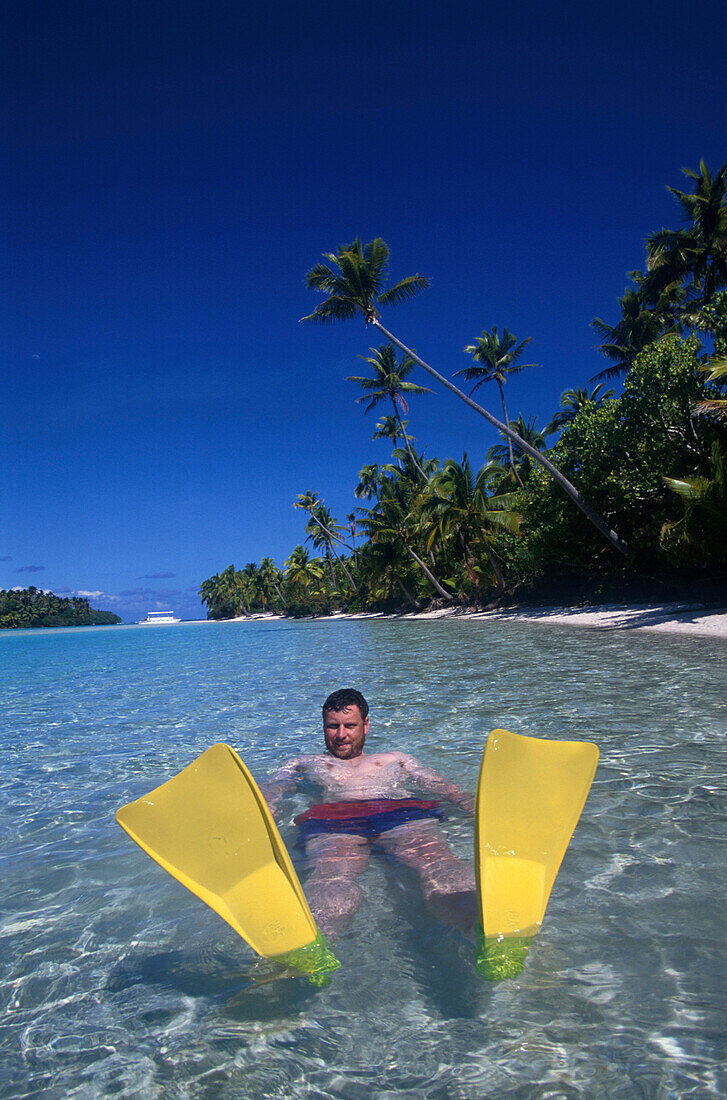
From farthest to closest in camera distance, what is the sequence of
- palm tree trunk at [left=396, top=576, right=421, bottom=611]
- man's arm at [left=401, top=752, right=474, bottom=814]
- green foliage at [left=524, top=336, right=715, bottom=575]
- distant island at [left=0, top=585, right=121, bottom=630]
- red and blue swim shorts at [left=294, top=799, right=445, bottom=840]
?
1. distant island at [left=0, top=585, right=121, bottom=630]
2. palm tree trunk at [left=396, top=576, right=421, bottom=611]
3. green foliage at [left=524, top=336, right=715, bottom=575]
4. man's arm at [left=401, top=752, right=474, bottom=814]
5. red and blue swim shorts at [left=294, top=799, right=445, bottom=840]

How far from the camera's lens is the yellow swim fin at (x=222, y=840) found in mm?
2096

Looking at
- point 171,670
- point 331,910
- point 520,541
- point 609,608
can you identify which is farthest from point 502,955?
point 520,541

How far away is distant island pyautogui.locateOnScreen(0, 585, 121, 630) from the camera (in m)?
112

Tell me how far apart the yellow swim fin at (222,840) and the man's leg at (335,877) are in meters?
0.21

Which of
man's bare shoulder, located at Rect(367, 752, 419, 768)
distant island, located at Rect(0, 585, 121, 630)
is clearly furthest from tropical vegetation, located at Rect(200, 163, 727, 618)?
distant island, located at Rect(0, 585, 121, 630)

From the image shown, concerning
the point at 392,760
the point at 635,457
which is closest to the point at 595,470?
the point at 635,457

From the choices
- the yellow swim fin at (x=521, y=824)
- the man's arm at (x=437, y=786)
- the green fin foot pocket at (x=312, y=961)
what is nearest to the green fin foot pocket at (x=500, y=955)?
the yellow swim fin at (x=521, y=824)

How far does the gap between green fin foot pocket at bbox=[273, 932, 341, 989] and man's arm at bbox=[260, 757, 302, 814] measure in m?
1.47

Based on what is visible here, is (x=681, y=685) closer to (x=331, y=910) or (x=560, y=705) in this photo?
(x=560, y=705)

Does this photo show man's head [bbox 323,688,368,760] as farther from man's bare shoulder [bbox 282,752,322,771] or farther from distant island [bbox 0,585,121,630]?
distant island [bbox 0,585,121,630]

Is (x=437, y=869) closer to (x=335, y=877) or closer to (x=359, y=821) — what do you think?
(x=335, y=877)

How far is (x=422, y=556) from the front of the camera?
124ft

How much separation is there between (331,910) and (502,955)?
2.38ft

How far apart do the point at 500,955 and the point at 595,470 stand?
19426 millimetres
